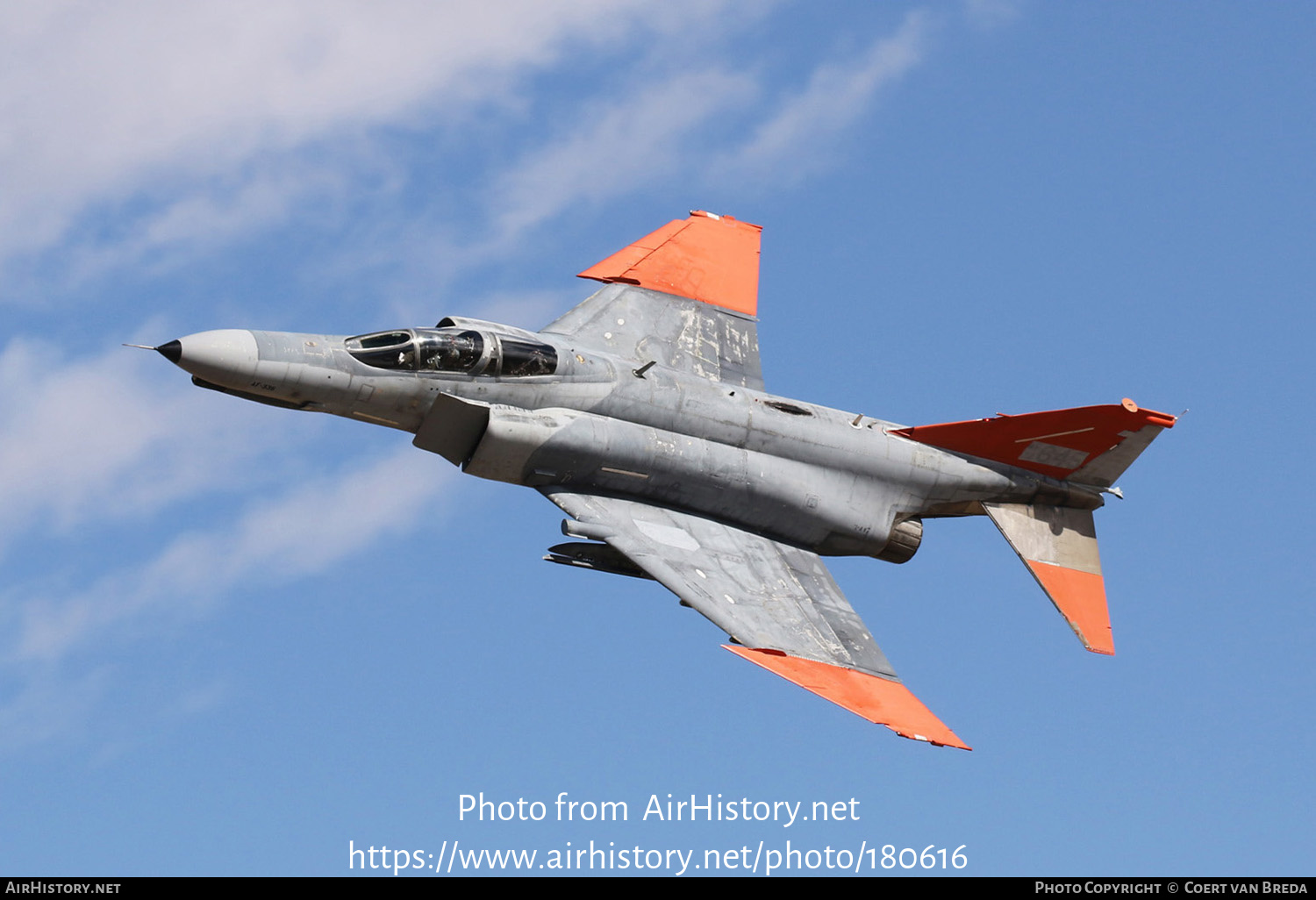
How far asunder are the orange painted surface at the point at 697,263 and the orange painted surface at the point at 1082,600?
321 inches

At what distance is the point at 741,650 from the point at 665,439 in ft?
14.5

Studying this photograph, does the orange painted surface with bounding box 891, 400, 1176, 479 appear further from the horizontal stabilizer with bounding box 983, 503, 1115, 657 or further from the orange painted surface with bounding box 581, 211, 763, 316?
the orange painted surface with bounding box 581, 211, 763, 316

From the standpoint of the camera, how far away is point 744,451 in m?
31.7

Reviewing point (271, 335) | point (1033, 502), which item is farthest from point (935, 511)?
point (271, 335)

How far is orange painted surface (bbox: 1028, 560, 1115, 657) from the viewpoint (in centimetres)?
3312

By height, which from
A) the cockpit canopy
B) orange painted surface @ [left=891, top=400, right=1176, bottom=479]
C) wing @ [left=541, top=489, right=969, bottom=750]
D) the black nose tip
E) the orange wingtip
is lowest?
the orange wingtip

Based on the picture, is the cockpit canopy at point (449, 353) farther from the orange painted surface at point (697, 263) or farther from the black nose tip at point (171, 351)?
the orange painted surface at point (697, 263)

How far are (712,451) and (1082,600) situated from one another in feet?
27.1

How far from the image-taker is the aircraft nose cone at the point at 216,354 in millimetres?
28078

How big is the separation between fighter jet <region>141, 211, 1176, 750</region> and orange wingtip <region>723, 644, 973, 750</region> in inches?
1.9

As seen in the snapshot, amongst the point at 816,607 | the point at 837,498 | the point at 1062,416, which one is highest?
the point at 1062,416

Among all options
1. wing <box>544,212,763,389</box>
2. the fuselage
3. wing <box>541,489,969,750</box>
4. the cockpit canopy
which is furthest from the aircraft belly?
wing <box>544,212,763,389</box>

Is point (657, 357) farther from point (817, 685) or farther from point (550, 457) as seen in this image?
point (817, 685)

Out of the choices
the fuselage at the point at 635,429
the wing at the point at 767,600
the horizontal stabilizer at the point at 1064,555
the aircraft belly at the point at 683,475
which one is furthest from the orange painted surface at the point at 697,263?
the horizontal stabilizer at the point at 1064,555
